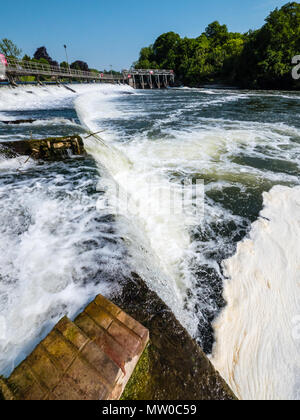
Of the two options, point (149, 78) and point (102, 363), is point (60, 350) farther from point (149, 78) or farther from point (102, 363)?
point (149, 78)

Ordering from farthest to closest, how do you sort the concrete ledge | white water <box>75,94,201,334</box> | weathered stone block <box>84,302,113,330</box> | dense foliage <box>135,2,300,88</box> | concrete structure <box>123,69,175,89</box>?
concrete structure <box>123,69,175,89</box> → dense foliage <box>135,2,300,88</box> → the concrete ledge → white water <box>75,94,201,334</box> → weathered stone block <box>84,302,113,330</box>

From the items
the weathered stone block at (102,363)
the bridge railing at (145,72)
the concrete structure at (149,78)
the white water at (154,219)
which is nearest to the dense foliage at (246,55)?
the concrete structure at (149,78)

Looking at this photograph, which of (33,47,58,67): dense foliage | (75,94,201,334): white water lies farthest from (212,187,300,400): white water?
(33,47,58,67): dense foliage

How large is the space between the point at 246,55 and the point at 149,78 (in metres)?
31.8

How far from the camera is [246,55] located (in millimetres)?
36906

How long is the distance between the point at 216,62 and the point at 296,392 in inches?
2760

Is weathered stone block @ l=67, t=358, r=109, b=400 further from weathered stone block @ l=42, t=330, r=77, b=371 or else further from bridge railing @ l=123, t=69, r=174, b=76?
bridge railing @ l=123, t=69, r=174, b=76

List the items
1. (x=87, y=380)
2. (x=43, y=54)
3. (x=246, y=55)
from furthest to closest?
(x=43, y=54)
(x=246, y=55)
(x=87, y=380)

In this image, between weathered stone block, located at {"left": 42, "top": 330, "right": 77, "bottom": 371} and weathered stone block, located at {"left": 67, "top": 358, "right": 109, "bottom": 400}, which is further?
weathered stone block, located at {"left": 42, "top": 330, "right": 77, "bottom": 371}

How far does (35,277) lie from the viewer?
2277 millimetres

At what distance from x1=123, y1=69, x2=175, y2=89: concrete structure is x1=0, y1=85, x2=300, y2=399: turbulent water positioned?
196 ft

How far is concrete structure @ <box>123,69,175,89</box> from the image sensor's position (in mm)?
53912

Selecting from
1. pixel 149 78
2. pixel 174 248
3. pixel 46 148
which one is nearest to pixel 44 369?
pixel 174 248

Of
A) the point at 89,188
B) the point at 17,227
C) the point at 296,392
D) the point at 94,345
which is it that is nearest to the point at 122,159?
the point at 89,188
